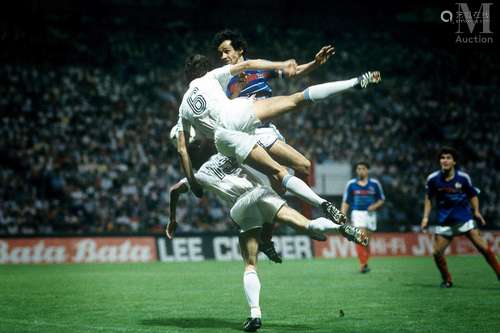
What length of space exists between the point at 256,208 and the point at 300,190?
0.57m

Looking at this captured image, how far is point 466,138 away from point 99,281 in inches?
899

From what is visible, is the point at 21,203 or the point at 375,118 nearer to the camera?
the point at 21,203

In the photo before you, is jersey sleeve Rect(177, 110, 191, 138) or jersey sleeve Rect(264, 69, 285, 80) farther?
jersey sleeve Rect(177, 110, 191, 138)

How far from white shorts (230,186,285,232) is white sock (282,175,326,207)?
18cm

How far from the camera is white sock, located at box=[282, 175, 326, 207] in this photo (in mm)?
8688

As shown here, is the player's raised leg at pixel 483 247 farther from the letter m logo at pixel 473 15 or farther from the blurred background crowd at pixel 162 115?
the letter m logo at pixel 473 15

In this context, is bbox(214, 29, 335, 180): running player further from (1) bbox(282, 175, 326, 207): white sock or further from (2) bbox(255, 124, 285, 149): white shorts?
(1) bbox(282, 175, 326, 207): white sock

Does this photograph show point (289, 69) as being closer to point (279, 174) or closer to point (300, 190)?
point (279, 174)

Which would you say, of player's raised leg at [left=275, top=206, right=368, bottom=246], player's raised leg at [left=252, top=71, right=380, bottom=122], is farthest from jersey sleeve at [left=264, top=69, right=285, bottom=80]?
player's raised leg at [left=275, top=206, right=368, bottom=246]

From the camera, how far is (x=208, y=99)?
29.5 feet

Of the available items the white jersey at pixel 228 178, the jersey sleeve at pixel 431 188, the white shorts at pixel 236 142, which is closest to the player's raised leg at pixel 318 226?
the white jersey at pixel 228 178

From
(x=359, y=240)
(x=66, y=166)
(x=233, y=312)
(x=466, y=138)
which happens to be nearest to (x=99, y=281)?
(x=233, y=312)

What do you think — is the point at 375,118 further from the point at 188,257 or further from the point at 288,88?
the point at 188,257

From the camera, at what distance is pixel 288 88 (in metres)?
34.0
